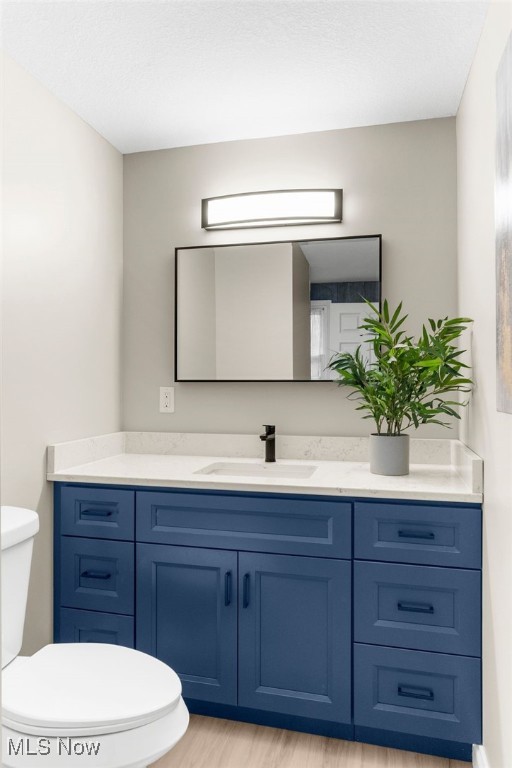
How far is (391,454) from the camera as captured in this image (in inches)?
82.1

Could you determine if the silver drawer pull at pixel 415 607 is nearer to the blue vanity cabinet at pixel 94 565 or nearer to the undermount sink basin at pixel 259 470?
the undermount sink basin at pixel 259 470

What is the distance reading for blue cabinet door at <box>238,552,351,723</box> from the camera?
1.90 meters

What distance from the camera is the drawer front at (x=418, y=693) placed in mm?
1782

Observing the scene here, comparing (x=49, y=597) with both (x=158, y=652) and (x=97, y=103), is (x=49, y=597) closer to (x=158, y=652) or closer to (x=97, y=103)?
(x=158, y=652)

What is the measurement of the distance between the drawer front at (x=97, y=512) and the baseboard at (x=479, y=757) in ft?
4.35

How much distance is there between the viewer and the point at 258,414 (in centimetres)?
260

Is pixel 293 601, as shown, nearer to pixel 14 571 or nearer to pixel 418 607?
pixel 418 607

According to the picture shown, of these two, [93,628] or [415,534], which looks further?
[93,628]

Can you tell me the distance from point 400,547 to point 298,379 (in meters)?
0.90

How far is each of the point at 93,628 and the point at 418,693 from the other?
118cm

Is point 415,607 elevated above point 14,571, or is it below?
below

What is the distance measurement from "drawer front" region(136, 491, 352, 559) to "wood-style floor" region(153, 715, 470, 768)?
2.11 feet

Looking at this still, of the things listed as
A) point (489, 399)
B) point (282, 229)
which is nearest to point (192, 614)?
point (489, 399)

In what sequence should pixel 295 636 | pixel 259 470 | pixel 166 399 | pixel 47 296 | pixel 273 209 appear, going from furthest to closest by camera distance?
pixel 166 399
pixel 273 209
pixel 259 470
pixel 47 296
pixel 295 636
